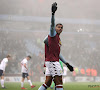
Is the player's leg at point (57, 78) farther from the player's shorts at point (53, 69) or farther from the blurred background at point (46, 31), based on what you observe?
the blurred background at point (46, 31)

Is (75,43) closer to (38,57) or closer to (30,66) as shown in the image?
(38,57)

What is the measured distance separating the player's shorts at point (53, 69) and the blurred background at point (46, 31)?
51.1 ft

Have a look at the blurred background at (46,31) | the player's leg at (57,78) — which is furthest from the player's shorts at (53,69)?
the blurred background at (46,31)

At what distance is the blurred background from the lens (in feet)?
69.1

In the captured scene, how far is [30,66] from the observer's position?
59.5 feet

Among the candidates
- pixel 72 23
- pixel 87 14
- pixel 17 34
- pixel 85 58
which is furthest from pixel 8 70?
pixel 87 14

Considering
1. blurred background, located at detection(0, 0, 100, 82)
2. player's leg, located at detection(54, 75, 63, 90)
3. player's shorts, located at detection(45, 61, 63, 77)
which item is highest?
blurred background, located at detection(0, 0, 100, 82)

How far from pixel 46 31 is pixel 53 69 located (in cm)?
2085

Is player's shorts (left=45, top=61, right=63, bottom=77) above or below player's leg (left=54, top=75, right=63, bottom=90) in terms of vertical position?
above

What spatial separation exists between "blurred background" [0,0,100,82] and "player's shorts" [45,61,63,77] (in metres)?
15.6

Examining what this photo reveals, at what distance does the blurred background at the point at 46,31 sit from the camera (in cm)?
2106

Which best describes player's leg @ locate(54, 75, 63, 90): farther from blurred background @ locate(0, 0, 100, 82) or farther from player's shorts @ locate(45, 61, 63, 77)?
→ blurred background @ locate(0, 0, 100, 82)

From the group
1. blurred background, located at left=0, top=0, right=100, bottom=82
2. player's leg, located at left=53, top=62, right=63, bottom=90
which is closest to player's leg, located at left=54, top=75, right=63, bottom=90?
player's leg, located at left=53, top=62, right=63, bottom=90

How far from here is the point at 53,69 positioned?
3.15m
